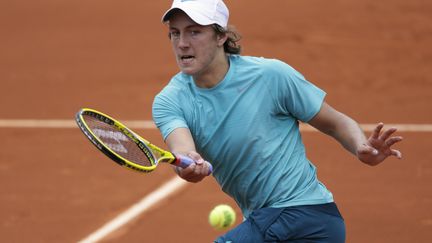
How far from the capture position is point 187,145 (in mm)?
5129

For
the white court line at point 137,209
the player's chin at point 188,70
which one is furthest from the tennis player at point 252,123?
the white court line at point 137,209

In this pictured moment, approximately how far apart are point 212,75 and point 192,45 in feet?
0.71

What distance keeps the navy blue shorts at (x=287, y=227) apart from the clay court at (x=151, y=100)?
2.98 metres

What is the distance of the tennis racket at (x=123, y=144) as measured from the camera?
5.00 metres

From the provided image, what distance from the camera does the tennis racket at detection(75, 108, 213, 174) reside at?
4996 mm

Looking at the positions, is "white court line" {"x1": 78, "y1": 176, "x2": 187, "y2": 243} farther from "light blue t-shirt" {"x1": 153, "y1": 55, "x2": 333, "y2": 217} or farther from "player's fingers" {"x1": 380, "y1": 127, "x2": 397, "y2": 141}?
"player's fingers" {"x1": 380, "y1": 127, "x2": 397, "y2": 141}

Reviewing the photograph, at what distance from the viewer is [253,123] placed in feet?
17.6

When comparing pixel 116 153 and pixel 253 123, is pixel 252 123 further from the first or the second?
pixel 116 153

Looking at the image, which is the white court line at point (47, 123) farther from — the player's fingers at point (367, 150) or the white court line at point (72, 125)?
the player's fingers at point (367, 150)

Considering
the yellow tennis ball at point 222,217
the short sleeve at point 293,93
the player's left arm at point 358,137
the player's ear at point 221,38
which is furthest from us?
the yellow tennis ball at point 222,217

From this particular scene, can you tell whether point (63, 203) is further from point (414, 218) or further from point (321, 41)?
point (321, 41)

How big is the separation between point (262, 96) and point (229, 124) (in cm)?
24

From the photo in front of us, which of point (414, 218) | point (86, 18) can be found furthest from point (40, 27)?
point (414, 218)

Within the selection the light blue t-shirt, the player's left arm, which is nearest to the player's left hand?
the player's left arm
